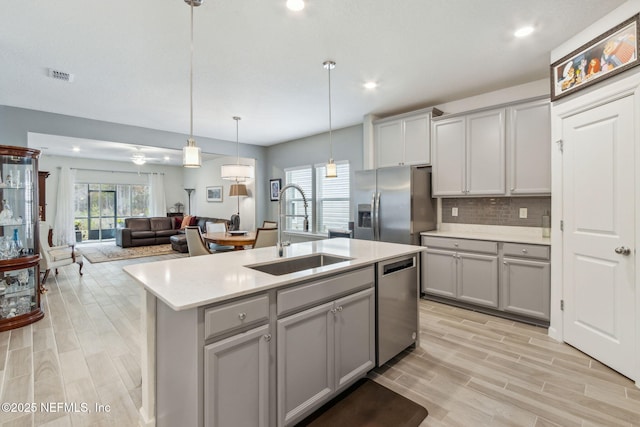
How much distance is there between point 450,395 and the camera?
2037 mm

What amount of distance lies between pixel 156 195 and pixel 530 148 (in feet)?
35.0

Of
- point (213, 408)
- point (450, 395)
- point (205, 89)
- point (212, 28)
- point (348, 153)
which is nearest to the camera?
point (213, 408)

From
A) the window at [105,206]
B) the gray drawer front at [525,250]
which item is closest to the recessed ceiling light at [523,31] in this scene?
the gray drawer front at [525,250]

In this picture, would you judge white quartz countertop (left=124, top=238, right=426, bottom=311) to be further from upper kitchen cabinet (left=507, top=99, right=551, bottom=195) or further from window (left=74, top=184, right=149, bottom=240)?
window (left=74, top=184, right=149, bottom=240)

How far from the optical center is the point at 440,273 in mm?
3760

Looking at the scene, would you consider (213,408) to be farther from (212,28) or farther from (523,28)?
(523,28)

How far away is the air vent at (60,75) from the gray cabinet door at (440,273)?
4.54m

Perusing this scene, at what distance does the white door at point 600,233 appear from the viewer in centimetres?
222

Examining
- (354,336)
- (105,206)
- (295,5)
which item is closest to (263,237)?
(354,336)

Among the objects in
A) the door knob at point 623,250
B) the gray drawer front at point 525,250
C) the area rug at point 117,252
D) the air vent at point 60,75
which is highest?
the air vent at point 60,75

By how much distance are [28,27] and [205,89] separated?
157 cm

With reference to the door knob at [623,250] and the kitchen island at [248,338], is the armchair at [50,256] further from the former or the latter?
the door knob at [623,250]

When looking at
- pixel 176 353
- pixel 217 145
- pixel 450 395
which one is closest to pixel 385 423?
→ pixel 450 395

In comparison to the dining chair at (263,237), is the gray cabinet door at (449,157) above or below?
above
